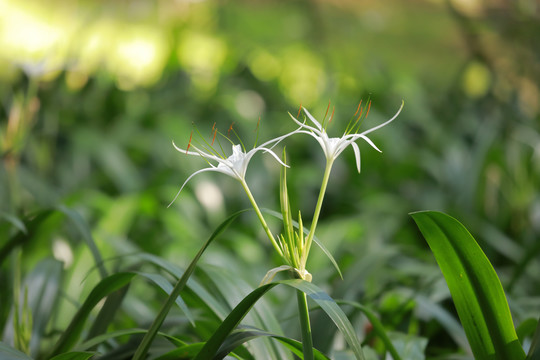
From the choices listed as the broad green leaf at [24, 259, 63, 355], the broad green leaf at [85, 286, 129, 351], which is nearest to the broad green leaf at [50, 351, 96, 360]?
the broad green leaf at [85, 286, 129, 351]

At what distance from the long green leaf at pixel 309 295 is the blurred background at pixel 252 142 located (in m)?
0.29

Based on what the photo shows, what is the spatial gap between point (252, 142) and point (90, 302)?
4.72ft

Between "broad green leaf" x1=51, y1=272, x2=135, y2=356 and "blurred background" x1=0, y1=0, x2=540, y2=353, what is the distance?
295 millimetres

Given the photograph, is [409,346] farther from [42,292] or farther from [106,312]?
[42,292]

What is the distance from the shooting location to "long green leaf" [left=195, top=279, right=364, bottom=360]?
1.55 feet

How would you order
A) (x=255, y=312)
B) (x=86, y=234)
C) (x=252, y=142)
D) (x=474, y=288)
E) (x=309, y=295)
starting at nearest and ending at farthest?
(x=309, y=295)
(x=474, y=288)
(x=255, y=312)
(x=86, y=234)
(x=252, y=142)

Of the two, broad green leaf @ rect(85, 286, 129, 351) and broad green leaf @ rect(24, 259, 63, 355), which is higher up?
broad green leaf @ rect(85, 286, 129, 351)

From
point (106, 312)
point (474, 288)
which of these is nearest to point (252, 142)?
point (106, 312)

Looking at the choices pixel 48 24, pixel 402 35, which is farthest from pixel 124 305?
pixel 402 35

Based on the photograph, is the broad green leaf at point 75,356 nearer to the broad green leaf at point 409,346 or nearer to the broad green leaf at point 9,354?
the broad green leaf at point 9,354

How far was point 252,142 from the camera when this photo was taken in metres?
2.04

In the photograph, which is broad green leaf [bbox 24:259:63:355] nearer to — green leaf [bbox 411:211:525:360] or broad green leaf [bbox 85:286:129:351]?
broad green leaf [bbox 85:286:129:351]

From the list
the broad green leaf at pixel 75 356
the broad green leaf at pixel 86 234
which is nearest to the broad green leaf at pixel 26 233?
the broad green leaf at pixel 86 234

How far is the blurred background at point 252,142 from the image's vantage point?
52.6 inches
